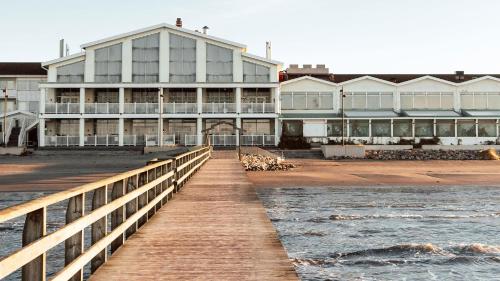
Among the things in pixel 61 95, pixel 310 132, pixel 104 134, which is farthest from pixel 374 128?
pixel 61 95

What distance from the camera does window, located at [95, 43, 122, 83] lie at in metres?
54.9

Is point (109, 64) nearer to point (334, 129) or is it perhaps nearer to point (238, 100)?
point (238, 100)

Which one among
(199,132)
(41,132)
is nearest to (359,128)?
(199,132)

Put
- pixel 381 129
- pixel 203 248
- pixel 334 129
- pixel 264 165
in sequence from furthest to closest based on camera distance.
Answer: pixel 381 129
pixel 334 129
pixel 264 165
pixel 203 248

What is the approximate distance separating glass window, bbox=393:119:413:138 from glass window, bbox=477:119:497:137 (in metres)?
7.29

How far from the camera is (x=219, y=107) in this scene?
54156 mm

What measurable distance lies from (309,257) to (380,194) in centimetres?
1284

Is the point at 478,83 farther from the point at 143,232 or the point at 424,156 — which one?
the point at 143,232

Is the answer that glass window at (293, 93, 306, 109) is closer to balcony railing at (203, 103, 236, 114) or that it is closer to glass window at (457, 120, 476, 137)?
balcony railing at (203, 103, 236, 114)

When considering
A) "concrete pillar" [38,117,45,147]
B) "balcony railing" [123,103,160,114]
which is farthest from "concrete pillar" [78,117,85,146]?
"balcony railing" [123,103,160,114]

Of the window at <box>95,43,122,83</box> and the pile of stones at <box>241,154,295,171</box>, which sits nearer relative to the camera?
the pile of stones at <box>241,154,295,171</box>

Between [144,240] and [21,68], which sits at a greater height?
[21,68]

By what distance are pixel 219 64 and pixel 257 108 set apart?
19.6ft

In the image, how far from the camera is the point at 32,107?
211ft
